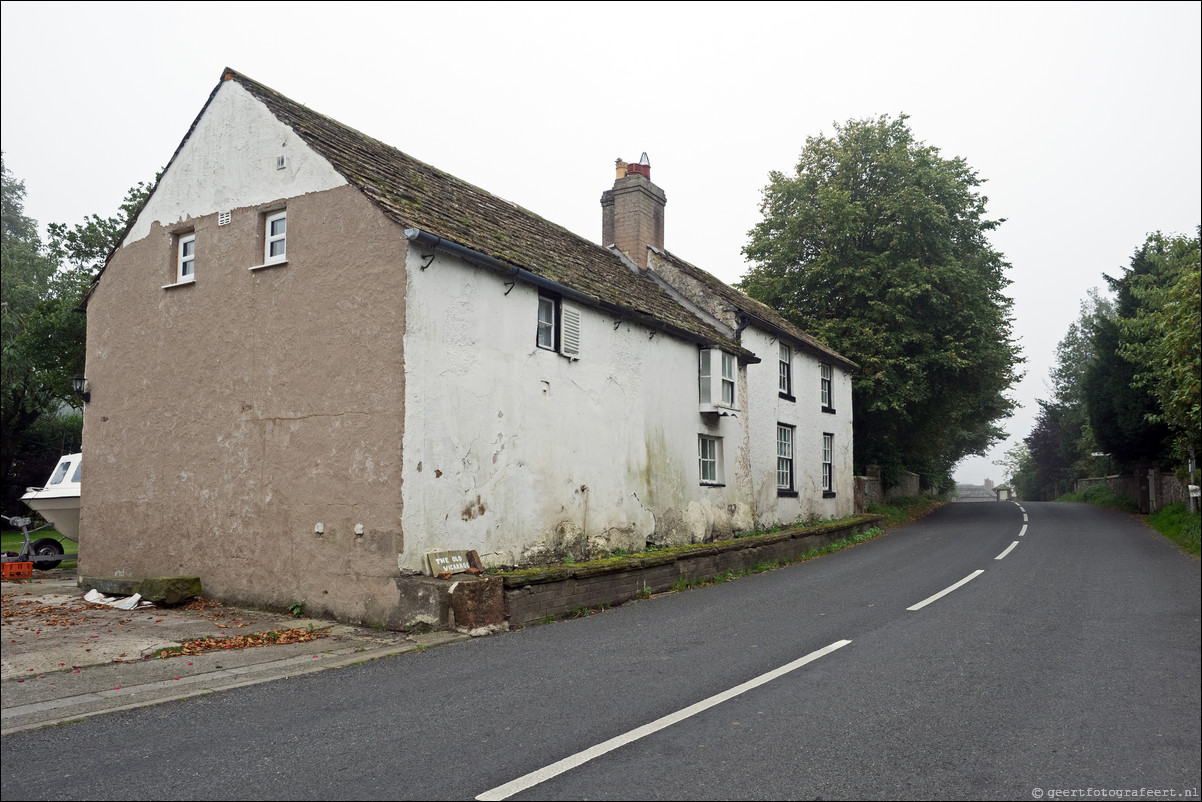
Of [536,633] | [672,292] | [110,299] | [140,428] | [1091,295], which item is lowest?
[536,633]

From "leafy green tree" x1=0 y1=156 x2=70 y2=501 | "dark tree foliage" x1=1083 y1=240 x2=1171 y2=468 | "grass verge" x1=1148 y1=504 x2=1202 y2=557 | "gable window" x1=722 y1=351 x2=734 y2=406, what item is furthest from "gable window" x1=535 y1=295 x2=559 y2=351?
"dark tree foliage" x1=1083 y1=240 x2=1171 y2=468

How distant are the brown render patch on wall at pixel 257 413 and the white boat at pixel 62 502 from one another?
4.15 meters

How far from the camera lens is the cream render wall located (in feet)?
35.7

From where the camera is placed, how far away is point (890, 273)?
27922 millimetres

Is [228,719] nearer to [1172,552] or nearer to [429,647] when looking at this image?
[429,647]

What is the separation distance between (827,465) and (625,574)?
14.6 m

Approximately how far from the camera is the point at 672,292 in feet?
69.0

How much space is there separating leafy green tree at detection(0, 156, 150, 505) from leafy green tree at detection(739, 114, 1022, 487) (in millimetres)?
21738

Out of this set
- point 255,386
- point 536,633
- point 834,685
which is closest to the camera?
point 834,685

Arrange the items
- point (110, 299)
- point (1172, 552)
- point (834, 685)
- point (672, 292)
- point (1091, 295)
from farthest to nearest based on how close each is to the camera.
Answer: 1. point (1091, 295)
2. point (672, 292)
3. point (1172, 552)
4. point (110, 299)
5. point (834, 685)

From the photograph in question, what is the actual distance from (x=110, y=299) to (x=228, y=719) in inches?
444

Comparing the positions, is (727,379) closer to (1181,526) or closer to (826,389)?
(826,389)

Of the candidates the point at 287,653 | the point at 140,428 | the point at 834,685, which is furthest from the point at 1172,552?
the point at 140,428

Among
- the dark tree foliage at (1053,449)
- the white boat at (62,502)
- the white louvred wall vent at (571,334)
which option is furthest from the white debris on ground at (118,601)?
the dark tree foliage at (1053,449)
